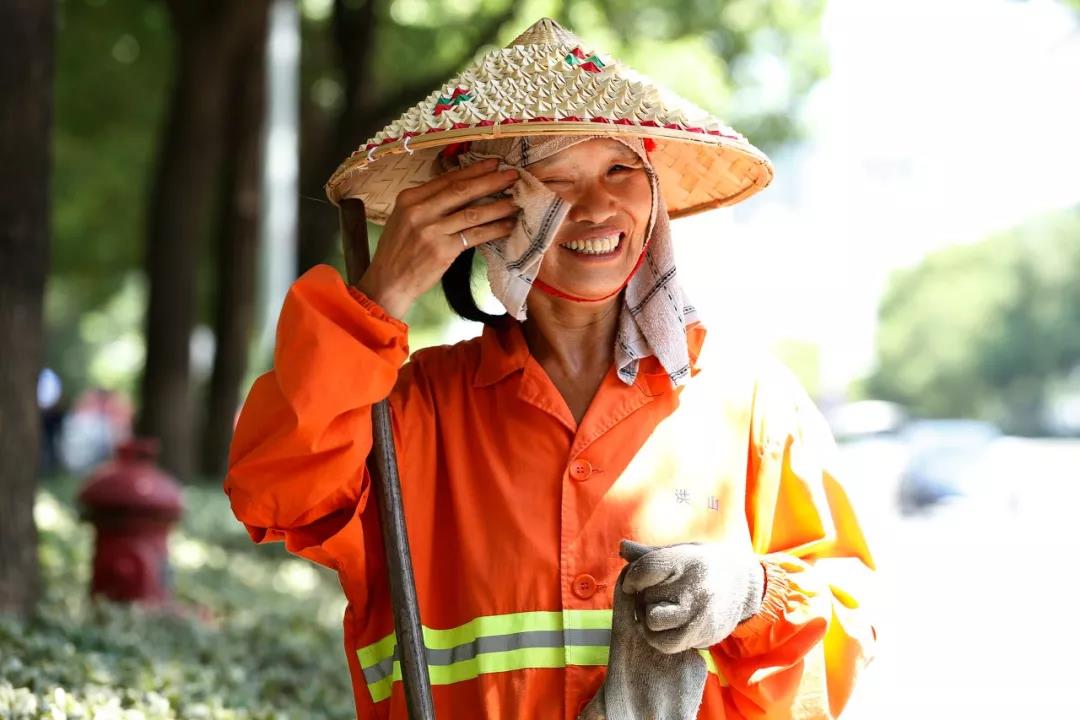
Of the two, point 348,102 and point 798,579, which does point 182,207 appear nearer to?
point 348,102

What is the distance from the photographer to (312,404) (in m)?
2.26

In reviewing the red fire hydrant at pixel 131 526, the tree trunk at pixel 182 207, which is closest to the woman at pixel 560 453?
the red fire hydrant at pixel 131 526

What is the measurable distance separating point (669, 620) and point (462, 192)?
815mm

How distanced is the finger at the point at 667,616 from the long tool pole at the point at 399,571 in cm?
42

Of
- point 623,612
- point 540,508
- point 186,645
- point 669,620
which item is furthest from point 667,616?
point 186,645

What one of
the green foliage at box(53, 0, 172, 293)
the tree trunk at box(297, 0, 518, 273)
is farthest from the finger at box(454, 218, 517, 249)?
the green foliage at box(53, 0, 172, 293)

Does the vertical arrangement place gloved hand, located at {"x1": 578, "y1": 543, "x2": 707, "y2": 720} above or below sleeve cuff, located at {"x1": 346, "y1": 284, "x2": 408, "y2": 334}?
below

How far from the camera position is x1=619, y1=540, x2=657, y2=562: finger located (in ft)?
7.68

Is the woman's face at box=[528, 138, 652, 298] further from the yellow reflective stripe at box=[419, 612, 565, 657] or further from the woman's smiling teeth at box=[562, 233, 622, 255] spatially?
the yellow reflective stripe at box=[419, 612, 565, 657]

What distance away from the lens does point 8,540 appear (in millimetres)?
5262

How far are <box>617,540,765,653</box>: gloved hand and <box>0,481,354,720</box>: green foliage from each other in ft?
6.78

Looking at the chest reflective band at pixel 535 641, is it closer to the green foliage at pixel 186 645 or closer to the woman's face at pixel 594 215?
the woman's face at pixel 594 215

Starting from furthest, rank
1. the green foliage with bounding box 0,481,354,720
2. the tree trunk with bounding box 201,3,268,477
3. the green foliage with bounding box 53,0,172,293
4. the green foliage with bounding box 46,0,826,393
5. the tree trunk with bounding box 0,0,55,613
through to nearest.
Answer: the green foliage with bounding box 53,0,172,293 → the tree trunk with bounding box 201,3,268,477 → the green foliage with bounding box 46,0,826,393 → the tree trunk with bounding box 0,0,55,613 → the green foliage with bounding box 0,481,354,720

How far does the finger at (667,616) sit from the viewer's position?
2273 mm
